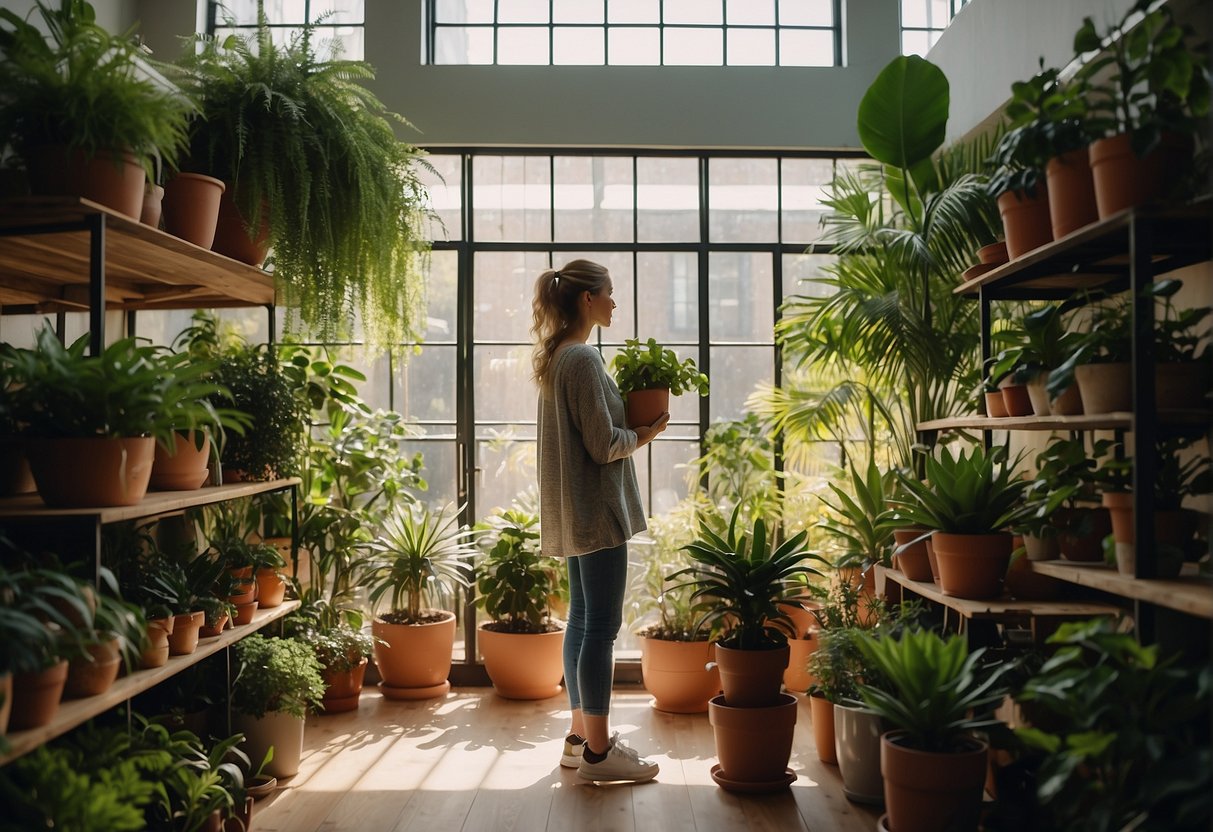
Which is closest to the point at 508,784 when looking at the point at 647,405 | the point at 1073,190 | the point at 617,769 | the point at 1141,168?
the point at 617,769

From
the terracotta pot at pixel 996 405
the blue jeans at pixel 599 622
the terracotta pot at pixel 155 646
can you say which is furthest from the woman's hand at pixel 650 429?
the terracotta pot at pixel 155 646

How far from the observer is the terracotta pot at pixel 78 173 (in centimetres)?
217

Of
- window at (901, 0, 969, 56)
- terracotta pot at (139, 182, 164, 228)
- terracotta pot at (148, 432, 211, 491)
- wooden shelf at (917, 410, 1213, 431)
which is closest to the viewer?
wooden shelf at (917, 410, 1213, 431)

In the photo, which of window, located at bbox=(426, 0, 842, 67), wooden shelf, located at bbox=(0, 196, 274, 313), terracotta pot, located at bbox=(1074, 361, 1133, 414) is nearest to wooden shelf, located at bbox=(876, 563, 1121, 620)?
terracotta pot, located at bbox=(1074, 361, 1133, 414)

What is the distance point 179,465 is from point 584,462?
1.21m

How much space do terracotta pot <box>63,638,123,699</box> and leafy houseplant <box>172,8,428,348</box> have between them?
1.42 m

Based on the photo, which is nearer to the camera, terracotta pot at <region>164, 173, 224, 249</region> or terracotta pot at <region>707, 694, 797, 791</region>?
terracotta pot at <region>164, 173, 224, 249</region>

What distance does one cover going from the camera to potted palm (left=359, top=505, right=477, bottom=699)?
4031 millimetres

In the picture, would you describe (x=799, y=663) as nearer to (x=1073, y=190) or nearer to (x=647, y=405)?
(x=647, y=405)

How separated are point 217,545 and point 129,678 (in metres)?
0.88

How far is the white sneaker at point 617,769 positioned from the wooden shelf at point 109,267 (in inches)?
76.3

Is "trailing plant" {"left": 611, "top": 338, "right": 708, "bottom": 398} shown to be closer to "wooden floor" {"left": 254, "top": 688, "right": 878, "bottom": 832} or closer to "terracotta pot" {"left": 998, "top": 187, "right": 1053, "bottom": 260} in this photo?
"terracotta pot" {"left": 998, "top": 187, "right": 1053, "bottom": 260}

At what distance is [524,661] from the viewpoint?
13.3ft

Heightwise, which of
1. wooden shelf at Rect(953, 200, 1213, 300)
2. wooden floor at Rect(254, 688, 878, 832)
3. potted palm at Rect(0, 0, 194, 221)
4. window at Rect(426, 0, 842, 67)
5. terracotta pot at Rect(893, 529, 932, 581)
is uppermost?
window at Rect(426, 0, 842, 67)
